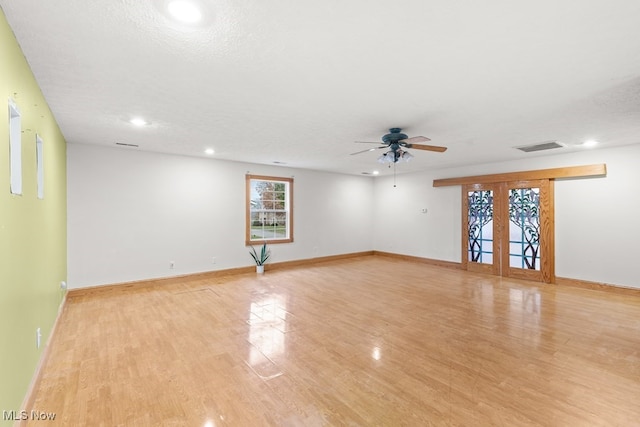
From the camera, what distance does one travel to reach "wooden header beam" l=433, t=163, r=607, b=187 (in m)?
5.24

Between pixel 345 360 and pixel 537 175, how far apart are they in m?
5.60

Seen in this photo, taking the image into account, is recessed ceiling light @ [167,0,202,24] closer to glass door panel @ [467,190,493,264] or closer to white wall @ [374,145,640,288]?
white wall @ [374,145,640,288]

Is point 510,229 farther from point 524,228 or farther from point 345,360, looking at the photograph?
point 345,360

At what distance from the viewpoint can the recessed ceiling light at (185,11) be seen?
62.1 inches

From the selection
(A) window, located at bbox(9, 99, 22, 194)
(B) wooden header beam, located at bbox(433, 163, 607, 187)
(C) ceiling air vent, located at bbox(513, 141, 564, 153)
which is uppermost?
(C) ceiling air vent, located at bbox(513, 141, 564, 153)

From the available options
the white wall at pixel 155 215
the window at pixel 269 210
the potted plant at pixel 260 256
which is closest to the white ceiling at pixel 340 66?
the white wall at pixel 155 215

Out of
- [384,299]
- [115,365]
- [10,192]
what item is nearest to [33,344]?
[115,365]

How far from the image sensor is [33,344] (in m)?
2.28

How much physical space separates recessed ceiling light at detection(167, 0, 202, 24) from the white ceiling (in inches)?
2.1

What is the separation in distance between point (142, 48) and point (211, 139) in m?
2.61

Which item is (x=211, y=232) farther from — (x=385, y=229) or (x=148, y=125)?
(x=385, y=229)

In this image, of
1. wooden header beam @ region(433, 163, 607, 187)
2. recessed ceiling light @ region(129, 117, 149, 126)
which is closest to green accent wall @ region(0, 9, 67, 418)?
recessed ceiling light @ region(129, 117, 149, 126)

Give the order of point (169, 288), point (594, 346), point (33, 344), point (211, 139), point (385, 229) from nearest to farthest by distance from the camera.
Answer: point (33, 344) → point (594, 346) → point (211, 139) → point (169, 288) → point (385, 229)

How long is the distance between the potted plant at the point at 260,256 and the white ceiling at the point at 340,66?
11.2 ft
